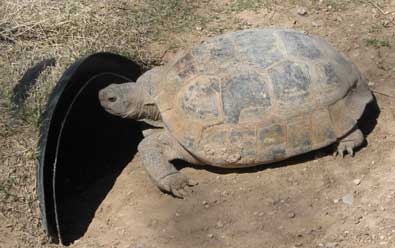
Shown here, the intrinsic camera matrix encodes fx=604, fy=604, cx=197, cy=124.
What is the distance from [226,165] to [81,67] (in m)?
1.51

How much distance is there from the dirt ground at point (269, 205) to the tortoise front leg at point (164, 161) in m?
0.11

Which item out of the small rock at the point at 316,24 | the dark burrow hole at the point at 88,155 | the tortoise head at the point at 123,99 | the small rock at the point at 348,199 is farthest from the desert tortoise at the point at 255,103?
the small rock at the point at 316,24

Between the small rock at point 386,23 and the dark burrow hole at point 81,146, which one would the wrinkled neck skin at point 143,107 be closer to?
the dark burrow hole at point 81,146

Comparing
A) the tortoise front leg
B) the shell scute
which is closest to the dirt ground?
the tortoise front leg

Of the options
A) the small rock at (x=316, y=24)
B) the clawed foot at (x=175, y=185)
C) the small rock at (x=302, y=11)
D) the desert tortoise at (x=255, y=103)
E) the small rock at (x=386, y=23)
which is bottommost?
the clawed foot at (x=175, y=185)

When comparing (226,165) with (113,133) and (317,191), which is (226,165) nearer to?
(317,191)

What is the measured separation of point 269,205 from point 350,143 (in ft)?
2.94

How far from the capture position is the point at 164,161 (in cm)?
519

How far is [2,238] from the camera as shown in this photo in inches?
179

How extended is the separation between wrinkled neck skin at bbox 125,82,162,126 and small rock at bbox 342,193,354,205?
71.6 inches

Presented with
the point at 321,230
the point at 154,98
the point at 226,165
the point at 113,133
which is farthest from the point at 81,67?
the point at 321,230

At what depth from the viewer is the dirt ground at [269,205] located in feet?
14.4

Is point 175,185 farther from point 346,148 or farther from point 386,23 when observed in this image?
point 386,23

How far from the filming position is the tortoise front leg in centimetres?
505
